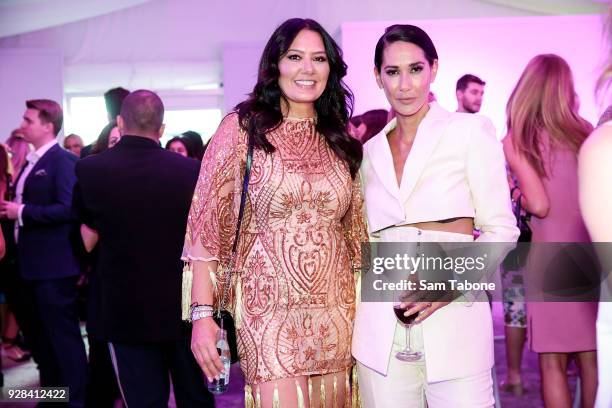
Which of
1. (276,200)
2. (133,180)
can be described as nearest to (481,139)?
(276,200)

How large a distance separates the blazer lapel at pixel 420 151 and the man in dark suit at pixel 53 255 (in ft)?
8.00

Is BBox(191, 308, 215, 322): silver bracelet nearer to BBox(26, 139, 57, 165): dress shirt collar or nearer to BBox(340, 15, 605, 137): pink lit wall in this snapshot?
BBox(26, 139, 57, 165): dress shirt collar

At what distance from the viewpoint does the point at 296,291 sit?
230 cm

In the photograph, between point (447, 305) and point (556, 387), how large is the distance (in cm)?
142

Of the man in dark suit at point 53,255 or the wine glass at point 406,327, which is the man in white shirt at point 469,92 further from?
the wine glass at point 406,327

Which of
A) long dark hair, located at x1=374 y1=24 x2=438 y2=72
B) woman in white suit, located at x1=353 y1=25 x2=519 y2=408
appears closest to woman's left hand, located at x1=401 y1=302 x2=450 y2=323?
woman in white suit, located at x1=353 y1=25 x2=519 y2=408

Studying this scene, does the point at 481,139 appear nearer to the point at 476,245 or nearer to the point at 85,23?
the point at 476,245

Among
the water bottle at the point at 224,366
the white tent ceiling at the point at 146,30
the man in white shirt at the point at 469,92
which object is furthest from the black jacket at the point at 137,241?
the white tent ceiling at the point at 146,30

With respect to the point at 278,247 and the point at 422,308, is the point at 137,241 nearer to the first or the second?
the point at 278,247

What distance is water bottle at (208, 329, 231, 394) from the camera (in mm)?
2191

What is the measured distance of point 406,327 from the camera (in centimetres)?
215

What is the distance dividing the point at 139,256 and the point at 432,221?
53.8 inches

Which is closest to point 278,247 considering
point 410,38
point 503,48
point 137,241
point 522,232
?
point 410,38

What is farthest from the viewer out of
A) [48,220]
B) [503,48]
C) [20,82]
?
[20,82]
